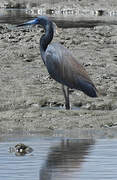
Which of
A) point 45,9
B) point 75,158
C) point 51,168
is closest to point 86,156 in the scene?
point 75,158

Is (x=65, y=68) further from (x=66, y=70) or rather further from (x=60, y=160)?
(x=60, y=160)

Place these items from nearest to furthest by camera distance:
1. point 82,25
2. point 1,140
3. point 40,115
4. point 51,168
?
point 51,168
point 1,140
point 40,115
point 82,25

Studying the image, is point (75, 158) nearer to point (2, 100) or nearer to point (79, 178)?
point (79, 178)

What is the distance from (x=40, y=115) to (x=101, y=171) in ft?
11.7

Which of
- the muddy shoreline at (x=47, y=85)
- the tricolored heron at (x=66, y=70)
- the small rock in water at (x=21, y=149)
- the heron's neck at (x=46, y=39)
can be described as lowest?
the muddy shoreline at (x=47, y=85)

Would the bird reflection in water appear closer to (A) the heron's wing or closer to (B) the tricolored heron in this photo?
(B) the tricolored heron

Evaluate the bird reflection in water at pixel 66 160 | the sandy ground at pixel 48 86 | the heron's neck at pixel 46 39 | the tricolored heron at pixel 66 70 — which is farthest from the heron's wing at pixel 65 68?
the bird reflection in water at pixel 66 160

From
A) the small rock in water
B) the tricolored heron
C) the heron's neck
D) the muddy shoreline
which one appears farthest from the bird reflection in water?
the heron's neck

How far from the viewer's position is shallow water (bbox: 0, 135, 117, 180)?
721 cm

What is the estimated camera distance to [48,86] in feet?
42.2

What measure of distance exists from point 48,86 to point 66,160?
496 cm

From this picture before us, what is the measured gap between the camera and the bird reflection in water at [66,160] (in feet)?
23.8

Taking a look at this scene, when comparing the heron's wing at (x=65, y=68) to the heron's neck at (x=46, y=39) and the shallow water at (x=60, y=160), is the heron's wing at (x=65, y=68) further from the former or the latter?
the shallow water at (x=60, y=160)

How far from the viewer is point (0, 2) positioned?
33.0 metres
